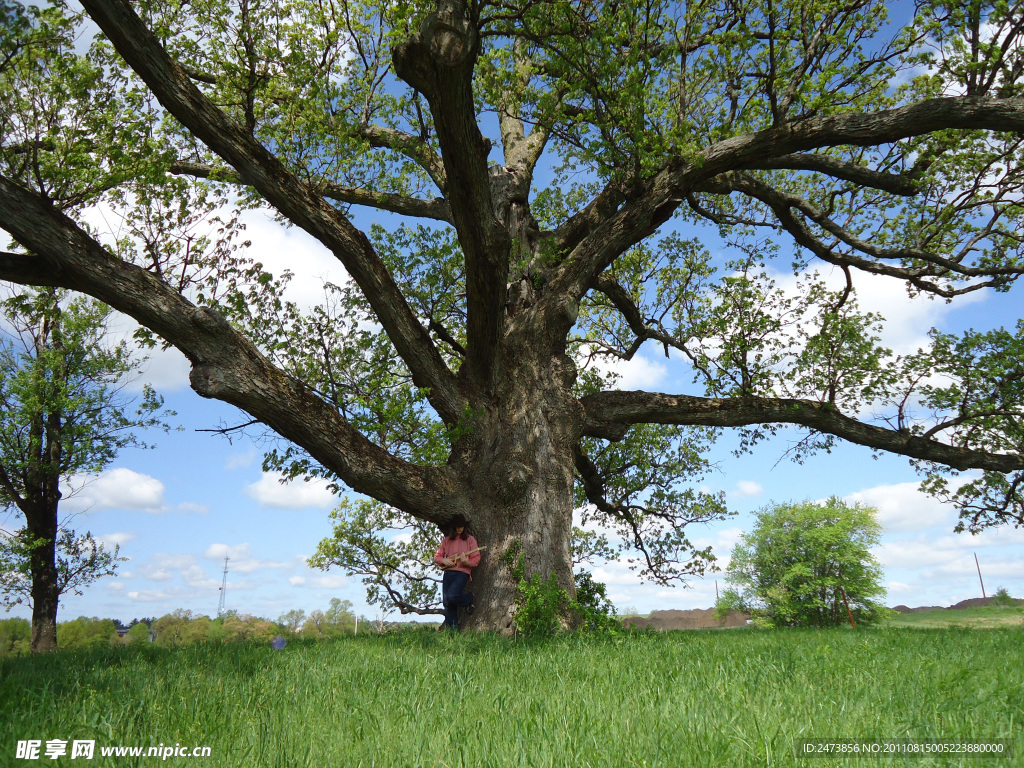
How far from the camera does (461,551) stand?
9.89 metres

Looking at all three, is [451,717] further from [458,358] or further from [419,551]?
[419,551]

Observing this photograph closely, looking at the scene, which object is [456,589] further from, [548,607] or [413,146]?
[413,146]

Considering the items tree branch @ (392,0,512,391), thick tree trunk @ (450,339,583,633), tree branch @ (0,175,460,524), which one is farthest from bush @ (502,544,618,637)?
tree branch @ (392,0,512,391)

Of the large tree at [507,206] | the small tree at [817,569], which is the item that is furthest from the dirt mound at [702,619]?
the large tree at [507,206]

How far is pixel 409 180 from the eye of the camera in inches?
518

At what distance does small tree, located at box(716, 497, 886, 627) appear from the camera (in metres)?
24.4

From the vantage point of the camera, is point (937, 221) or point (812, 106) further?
point (937, 221)

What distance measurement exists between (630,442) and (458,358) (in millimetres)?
4853

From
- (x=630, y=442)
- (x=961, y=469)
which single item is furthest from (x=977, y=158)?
(x=630, y=442)

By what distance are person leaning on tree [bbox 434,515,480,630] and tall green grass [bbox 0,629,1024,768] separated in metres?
4.00

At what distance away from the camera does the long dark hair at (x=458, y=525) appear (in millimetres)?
9938

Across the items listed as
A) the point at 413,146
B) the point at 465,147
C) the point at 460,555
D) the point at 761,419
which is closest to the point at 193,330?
the point at 465,147

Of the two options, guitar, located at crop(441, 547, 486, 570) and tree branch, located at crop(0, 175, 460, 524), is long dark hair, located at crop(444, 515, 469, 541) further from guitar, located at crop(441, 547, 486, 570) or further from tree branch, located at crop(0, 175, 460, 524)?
tree branch, located at crop(0, 175, 460, 524)

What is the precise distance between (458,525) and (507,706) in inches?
254
